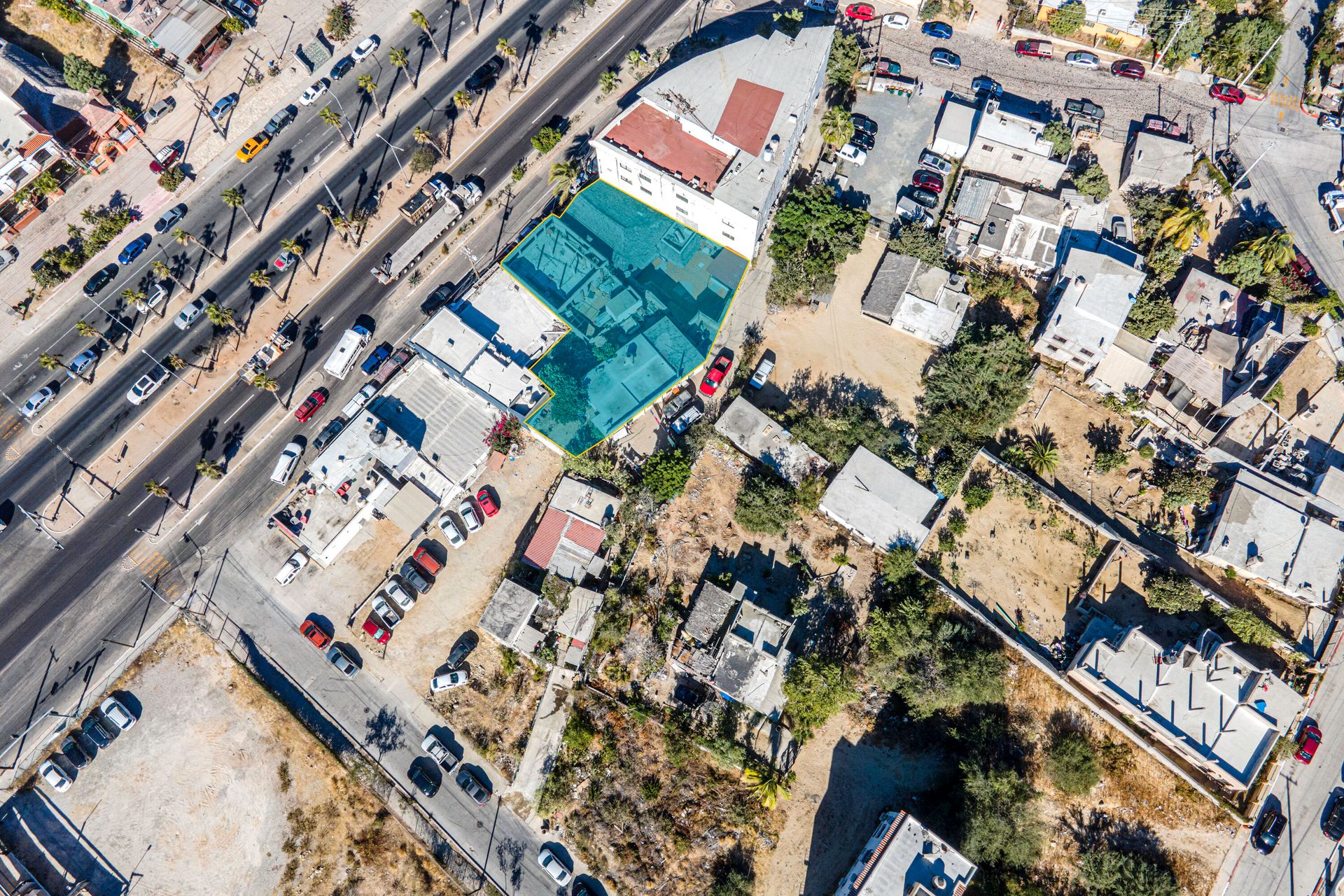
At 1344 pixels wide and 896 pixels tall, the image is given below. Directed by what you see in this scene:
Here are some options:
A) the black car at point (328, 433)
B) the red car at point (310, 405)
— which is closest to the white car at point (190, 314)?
the red car at point (310, 405)

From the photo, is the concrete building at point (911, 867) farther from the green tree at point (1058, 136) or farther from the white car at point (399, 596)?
the green tree at point (1058, 136)

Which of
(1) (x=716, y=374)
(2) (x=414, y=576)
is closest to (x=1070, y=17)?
(1) (x=716, y=374)

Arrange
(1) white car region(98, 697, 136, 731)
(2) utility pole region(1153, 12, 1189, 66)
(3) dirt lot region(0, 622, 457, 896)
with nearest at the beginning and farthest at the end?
(3) dirt lot region(0, 622, 457, 896) → (1) white car region(98, 697, 136, 731) → (2) utility pole region(1153, 12, 1189, 66)

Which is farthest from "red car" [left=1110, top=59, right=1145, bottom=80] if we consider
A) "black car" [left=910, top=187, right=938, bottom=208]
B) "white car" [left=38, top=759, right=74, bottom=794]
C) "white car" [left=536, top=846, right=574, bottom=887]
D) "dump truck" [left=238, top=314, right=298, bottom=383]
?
"white car" [left=38, top=759, right=74, bottom=794]

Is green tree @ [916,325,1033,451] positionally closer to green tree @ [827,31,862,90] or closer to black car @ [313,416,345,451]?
green tree @ [827,31,862,90]

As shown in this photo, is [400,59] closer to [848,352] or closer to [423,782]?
[848,352]

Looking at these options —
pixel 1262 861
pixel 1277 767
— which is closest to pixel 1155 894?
pixel 1262 861
